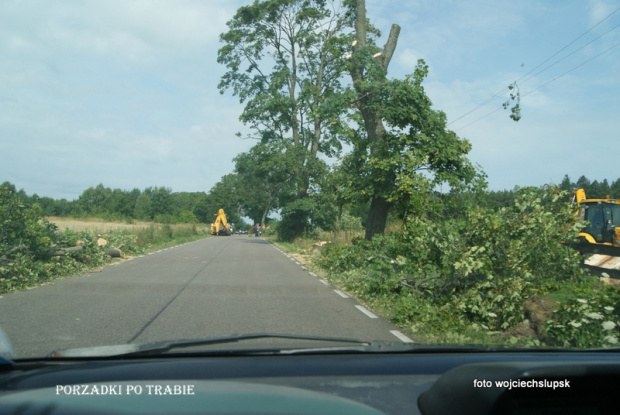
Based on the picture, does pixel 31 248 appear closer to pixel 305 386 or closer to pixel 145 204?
pixel 305 386

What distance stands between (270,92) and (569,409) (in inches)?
1561

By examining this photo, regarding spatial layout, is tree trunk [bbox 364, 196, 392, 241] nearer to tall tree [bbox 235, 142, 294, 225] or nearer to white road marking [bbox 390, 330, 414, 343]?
white road marking [bbox 390, 330, 414, 343]

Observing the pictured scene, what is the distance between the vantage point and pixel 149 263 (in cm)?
1955

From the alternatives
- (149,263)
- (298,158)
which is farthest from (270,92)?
(149,263)

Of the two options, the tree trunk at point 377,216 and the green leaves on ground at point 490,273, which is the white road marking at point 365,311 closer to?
the green leaves on ground at point 490,273

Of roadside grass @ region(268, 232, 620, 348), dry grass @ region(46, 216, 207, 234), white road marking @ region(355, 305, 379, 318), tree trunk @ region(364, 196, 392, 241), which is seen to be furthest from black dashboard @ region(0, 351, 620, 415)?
dry grass @ region(46, 216, 207, 234)

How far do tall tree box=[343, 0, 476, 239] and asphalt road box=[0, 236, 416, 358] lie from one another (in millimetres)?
4507

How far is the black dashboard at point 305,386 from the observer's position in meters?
2.10

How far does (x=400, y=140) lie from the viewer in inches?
712

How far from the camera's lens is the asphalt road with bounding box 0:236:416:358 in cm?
750

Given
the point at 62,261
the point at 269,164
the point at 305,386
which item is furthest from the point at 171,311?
the point at 269,164

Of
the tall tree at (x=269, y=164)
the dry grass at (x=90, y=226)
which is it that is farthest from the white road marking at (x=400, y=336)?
the tall tree at (x=269, y=164)

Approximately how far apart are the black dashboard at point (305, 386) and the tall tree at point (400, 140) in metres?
14.5

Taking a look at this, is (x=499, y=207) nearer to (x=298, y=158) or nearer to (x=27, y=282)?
(x=27, y=282)
